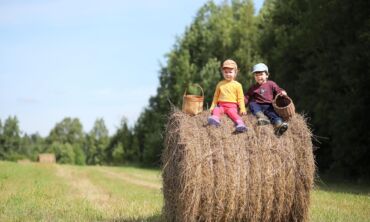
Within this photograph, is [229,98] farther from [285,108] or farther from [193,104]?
[285,108]

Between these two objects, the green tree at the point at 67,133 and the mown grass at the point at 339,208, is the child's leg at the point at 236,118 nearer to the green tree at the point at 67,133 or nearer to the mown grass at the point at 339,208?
the mown grass at the point at 339,208

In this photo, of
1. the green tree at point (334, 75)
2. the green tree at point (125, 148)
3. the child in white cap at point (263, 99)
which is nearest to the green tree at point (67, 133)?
the green tree at point (125, 148)

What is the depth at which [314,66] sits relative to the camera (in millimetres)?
28266

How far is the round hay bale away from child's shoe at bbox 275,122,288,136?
68 mm

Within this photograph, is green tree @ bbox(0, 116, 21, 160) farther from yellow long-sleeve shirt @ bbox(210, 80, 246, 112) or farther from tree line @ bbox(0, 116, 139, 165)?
yellow long-sleeve shirt @ bbox(210, 80, 246, 112)

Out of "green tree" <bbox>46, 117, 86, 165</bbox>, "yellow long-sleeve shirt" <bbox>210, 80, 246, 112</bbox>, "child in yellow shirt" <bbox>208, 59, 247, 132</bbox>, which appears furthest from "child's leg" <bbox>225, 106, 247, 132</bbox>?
"green tree" <bbox>46, 117, 86, 165</bbox>

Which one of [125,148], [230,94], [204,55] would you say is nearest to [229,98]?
[230,94]

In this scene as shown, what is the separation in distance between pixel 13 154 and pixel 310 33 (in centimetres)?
5944

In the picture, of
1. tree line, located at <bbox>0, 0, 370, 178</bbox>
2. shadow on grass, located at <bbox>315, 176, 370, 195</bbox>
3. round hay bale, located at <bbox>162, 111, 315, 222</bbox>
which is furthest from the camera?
tree line, located at <bbox>0, 0, 370, 178</bbox>

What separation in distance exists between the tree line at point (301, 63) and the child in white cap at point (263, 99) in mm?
1646

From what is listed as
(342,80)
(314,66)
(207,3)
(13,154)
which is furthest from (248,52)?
(13,154)

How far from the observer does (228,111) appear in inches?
335

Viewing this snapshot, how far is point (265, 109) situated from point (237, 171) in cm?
147

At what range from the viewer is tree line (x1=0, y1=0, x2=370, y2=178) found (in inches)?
887
